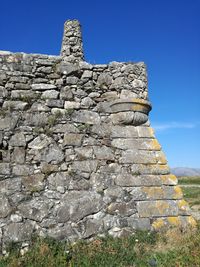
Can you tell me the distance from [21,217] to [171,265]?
2630mm

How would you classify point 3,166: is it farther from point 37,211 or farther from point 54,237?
point 54,237

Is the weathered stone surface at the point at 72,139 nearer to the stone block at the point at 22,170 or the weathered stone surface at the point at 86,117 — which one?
the weathered stone surface at the point at 86,117

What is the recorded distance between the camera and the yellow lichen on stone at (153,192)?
607cm

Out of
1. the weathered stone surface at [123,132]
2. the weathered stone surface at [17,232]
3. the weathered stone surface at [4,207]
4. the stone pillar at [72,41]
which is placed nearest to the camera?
the weathered stone surface at [17,232]

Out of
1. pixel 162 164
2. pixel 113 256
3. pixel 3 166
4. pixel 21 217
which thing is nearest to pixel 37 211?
pixel 21 217

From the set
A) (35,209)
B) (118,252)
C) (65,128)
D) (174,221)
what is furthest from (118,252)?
(65,128)

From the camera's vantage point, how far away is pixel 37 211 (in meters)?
5.46

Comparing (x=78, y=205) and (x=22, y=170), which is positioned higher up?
(x=22, y=170)

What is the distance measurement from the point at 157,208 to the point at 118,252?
1.28m

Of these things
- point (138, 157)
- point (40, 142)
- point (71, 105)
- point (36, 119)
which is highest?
point (71, 105)

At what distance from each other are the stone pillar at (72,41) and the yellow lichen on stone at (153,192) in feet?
27.3

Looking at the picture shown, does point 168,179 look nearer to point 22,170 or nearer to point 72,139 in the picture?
point 72,139

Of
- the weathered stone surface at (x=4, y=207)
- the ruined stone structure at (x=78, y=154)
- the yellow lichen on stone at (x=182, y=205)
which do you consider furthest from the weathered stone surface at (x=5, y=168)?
the yellow lichen on stone at (x=182, y=205)

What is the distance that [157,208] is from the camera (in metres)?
6.01
